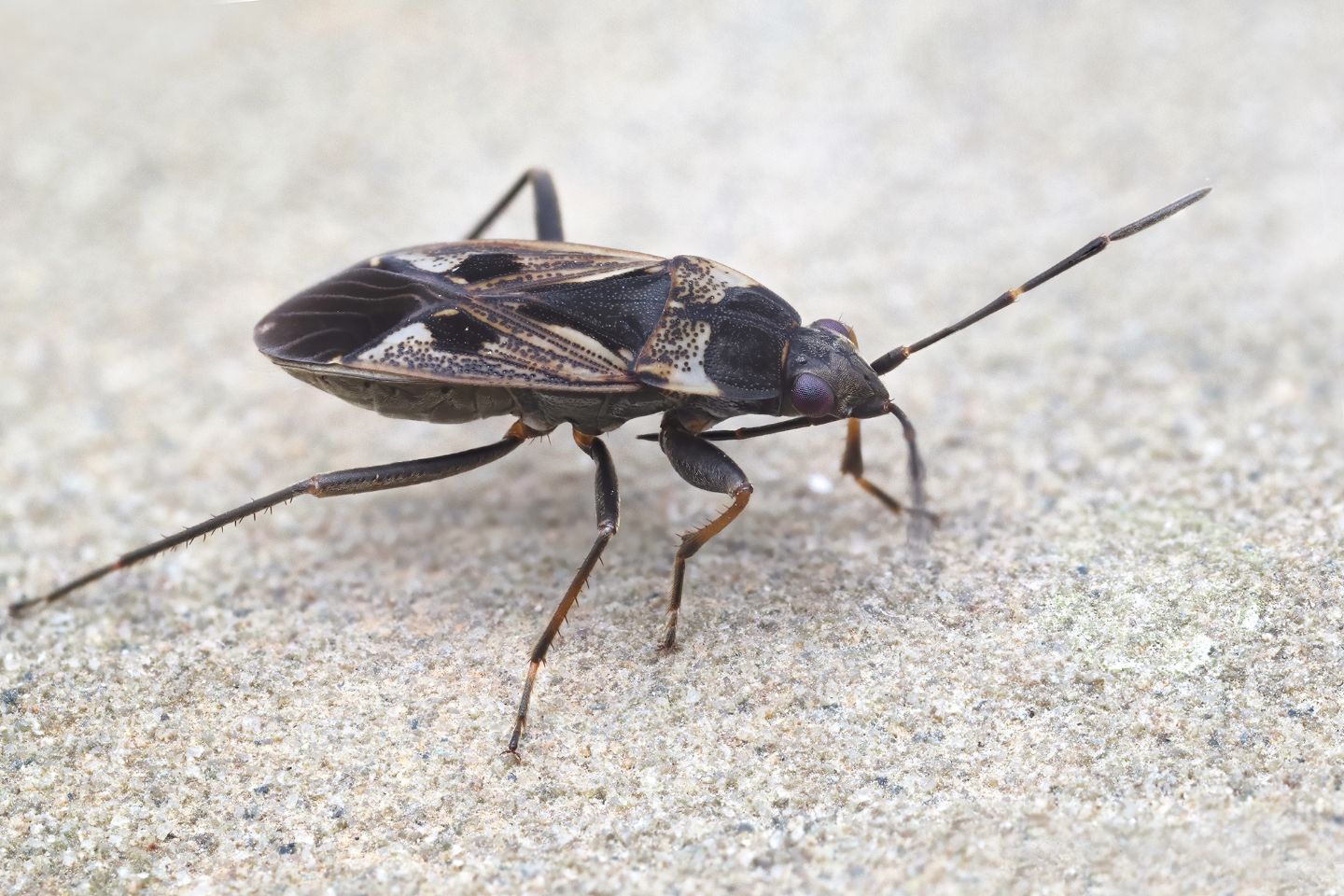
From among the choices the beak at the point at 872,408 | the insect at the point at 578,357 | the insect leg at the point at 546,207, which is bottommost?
the beak at the point at 872,408

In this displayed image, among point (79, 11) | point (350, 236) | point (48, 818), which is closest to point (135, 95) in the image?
point (79, 11)

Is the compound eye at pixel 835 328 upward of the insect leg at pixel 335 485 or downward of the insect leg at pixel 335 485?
upward

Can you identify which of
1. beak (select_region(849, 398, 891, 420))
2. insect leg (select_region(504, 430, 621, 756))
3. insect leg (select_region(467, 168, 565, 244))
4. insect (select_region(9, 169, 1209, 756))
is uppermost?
insect leg (select_region(467, 168, 565, 244))

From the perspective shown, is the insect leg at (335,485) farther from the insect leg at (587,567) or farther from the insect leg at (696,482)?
the insect leg at (696,482)

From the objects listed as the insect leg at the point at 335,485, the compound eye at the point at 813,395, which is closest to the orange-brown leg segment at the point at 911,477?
the compound eye at the point at 813,395

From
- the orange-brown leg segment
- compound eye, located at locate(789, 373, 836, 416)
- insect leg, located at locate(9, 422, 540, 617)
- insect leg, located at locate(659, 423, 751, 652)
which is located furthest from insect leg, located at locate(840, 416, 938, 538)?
insect leg, located at locate(9, 422, 540, 617)

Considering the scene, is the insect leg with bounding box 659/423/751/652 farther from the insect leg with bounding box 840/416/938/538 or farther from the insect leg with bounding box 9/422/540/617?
the insect leg with bounding box 9/422/540/617

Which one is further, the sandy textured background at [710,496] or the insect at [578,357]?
the insect at [578,357]

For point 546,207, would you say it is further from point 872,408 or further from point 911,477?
point 911,477
